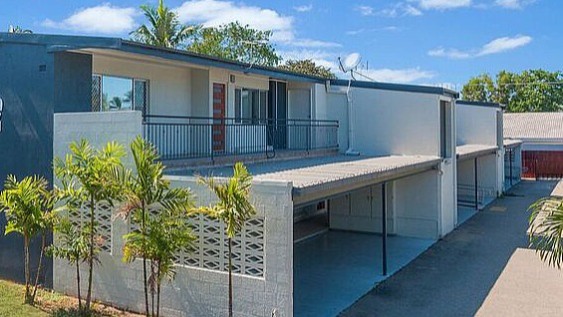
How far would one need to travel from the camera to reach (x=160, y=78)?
14.2m

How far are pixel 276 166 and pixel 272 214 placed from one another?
15.4 feet

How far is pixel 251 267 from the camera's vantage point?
894cm

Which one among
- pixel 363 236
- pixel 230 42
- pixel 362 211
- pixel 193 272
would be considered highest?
pixel 230 42

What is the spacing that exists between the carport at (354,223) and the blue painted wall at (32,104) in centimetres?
469

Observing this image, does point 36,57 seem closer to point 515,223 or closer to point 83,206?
point 83,206

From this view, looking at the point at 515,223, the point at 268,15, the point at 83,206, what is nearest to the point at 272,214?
the point at 83,206

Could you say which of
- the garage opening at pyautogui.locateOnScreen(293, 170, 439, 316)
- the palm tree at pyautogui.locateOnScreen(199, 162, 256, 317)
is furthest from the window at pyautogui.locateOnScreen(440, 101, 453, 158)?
the palm tree at pyautogui.locateOnScreen(199, 162, 256, 317)

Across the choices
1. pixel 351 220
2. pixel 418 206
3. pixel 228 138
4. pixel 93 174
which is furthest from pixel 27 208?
pixel 418 206

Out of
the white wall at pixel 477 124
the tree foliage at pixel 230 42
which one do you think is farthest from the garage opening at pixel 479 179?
the tree foliage at pixel 230 42

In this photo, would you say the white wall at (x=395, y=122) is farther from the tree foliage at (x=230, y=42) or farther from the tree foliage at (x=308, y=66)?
the tree foliage at (x=308, y=66)

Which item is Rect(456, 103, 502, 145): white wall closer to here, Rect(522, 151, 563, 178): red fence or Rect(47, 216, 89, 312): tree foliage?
Rect(522, 151, 563, 178): red fence

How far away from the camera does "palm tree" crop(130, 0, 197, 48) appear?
116 feet

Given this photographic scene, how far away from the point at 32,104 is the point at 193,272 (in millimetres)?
5525

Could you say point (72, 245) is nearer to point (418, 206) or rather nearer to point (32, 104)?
point (32, 104)
